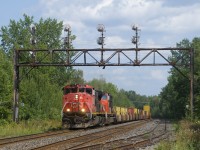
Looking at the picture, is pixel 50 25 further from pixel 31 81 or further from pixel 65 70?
pixel 31 81

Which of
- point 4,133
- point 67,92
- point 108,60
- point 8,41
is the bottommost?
point 4,133

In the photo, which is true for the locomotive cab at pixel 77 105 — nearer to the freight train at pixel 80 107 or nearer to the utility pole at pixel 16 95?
the freight train at pixel 80 107

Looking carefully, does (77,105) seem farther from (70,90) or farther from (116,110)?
(116,110)

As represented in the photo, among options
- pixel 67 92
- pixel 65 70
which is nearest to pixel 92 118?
pixel 67 92

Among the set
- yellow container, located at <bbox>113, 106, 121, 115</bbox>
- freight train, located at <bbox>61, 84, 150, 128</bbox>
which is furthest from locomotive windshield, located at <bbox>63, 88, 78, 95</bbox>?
yellow container, located at <bbox>113, 106, 121, 115</bbox>

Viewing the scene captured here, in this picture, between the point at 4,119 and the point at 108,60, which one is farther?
the point at 4,119

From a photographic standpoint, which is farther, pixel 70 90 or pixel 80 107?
pixel 70 90

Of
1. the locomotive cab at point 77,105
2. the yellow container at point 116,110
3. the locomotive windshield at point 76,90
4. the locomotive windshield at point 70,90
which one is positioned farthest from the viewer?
the yellow container at point 116,110

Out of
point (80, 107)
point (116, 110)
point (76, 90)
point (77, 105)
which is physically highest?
point (76, 90)

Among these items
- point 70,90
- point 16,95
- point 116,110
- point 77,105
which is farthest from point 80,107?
point 116,110

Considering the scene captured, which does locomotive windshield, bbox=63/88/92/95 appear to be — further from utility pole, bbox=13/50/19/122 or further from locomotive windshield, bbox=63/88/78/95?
utility pole, bbox=13/50/19/122

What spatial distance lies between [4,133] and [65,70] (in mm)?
55908

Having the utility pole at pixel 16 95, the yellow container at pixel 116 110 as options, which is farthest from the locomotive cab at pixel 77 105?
the yellow container at pixel 116 110

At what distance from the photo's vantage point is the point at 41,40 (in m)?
85.7
